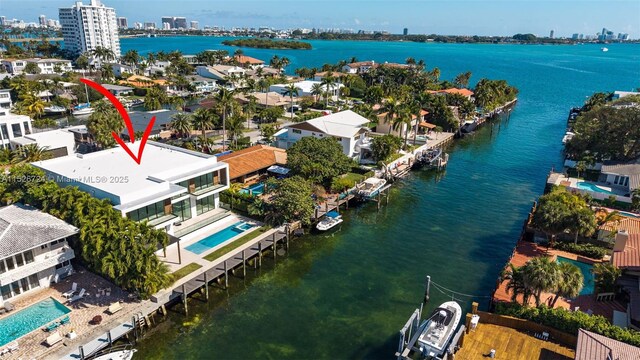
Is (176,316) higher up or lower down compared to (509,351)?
lower down

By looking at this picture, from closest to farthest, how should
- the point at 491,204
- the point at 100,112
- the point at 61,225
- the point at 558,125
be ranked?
1. the point at 61,225
2. the point at 491,204
3. the point at 100,112
4. the point at 558,125

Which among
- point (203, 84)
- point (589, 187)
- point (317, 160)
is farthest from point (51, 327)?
point (203, 84)

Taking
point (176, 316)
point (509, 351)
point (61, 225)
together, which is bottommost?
point (176, 316)

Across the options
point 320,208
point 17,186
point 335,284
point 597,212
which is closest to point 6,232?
→ point 17,186

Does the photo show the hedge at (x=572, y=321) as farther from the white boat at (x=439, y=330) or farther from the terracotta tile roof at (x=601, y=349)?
the white boat at (x=439, y=330)

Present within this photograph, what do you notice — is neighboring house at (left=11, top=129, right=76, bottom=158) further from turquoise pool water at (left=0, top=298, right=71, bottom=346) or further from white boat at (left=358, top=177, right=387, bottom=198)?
white boat at (left=358, top=177, right=387, bottom=198)

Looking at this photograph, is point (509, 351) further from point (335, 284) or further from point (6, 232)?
point (6, 232)
